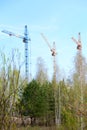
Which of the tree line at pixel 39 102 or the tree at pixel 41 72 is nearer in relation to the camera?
the tree line at pixel 39 102

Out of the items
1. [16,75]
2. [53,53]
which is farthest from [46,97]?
[16,75]

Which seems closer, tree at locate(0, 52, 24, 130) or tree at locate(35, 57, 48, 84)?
tree at locate(0, 52, 24, 130)

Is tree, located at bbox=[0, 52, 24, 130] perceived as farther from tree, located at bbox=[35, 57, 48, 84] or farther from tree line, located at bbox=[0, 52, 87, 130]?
tree, located at bbox=[35, 57, 48, 84]

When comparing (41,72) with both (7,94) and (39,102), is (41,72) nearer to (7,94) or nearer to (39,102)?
(39,102)

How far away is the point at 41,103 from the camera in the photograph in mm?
25422

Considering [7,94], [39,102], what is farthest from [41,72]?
[7,94]

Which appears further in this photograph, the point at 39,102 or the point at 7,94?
the point at 39,102

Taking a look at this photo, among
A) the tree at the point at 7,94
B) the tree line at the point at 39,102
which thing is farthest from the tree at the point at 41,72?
the tree at the point at 7,94

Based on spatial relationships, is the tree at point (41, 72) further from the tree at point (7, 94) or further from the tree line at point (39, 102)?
the tree at point (7, 94)

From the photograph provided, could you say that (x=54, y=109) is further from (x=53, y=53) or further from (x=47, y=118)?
(x=53, y=53)

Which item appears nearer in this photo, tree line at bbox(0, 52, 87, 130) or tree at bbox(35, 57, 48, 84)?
tree line at bbox(0, 52, 87, 130)

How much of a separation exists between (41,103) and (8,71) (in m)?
21.2

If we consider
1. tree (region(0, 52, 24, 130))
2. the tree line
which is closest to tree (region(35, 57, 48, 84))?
the tree line

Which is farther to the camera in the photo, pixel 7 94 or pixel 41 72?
pixel 41 72
